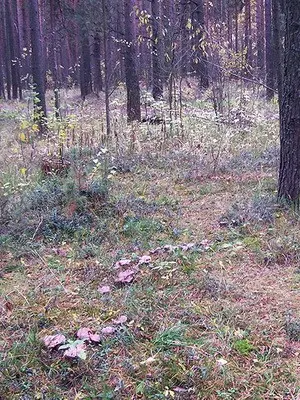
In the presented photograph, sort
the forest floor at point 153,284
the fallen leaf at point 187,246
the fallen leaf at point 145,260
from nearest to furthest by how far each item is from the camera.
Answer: the forest floor at point 153,284 → the fallen leaf at point 145,260 → the fallen leaf at point 187,246

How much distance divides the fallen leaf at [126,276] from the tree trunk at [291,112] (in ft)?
7.30

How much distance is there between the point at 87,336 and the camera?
2.85 metres

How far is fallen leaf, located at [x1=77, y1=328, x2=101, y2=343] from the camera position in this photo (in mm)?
2828

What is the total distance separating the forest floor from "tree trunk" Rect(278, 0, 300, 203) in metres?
0.26

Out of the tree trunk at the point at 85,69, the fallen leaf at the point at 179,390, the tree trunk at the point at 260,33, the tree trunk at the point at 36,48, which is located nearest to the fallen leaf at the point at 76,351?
the fallen leaf at the point at 179,390

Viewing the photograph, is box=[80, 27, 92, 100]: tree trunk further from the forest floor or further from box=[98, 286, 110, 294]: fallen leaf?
box=[98, 286, 110, 294]: fallen leaf

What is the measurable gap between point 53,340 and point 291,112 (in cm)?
351

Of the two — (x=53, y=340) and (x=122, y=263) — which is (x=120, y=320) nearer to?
(x=53, y=340)

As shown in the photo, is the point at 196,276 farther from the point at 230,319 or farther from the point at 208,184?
the point at 208,184

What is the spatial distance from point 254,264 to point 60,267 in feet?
5.68

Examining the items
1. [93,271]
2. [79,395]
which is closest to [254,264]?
[93,271]

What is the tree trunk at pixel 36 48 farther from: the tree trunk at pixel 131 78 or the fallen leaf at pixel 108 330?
the fallen leaf at pixel 108 330

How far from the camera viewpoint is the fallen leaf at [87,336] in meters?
2.83

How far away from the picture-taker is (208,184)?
6504 mm
